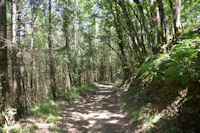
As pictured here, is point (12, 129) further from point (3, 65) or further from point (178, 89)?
point (178, 89)

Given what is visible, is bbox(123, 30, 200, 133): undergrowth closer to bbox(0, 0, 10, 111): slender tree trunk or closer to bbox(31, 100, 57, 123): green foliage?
bbox(31, 100, 57, 123): green foliage

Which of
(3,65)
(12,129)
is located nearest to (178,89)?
(12,129)

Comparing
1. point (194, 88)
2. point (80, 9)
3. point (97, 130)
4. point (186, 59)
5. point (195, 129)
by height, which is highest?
point (80, 9)

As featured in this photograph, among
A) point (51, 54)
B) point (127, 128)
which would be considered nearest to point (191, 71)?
point (127, 128)

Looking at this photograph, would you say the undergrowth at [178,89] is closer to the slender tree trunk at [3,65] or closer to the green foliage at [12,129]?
the green foliage at [12,129]

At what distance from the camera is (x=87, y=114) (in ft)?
26.6

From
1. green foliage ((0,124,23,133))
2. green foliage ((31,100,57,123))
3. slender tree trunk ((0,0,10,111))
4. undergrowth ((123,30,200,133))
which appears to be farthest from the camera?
green foliage ((31,100,57,123))

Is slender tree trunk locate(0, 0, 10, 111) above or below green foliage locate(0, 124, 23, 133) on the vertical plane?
above

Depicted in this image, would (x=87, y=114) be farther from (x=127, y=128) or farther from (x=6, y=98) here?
(x=6, y=98)

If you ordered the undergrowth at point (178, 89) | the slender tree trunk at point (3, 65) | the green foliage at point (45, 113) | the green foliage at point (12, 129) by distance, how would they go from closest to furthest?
1. the undergrowth at point (178, 89)
2. the green foliage at point (12, 129)
3. the slender tree trunk at point (3, 65)
4. the green foliage at point (45, 113)

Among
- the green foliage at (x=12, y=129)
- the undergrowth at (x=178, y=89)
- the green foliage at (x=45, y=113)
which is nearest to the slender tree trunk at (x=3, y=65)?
the green foliage at (x=12, y=129)

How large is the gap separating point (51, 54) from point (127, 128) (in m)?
4.73

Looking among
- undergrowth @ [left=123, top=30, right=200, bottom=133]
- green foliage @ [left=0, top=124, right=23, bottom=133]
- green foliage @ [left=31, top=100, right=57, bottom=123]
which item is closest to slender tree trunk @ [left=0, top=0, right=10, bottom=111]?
green foliage @ [left=0, top=124, right=23, bottom=133]

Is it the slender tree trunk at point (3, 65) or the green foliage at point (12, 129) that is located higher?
the slender tree trunk at point (3, 65)
